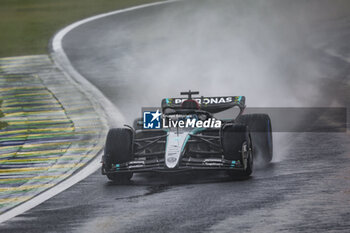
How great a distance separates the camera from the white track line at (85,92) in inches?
419

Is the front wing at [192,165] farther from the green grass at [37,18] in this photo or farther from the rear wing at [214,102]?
the green grass at [37,18]

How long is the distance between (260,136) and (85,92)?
9.45 m

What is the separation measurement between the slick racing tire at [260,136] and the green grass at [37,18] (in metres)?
15.9

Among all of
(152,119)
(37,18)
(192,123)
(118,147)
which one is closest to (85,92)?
(152,119)

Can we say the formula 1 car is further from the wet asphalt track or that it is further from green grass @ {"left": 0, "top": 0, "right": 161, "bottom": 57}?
green grass @ {"left": 0, "top": 0, "right": 161, "bottom": 57}

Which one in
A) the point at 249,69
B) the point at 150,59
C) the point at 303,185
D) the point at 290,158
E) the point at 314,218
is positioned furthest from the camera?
the point at 150,59

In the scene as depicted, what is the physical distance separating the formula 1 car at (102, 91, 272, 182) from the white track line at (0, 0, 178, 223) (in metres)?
0.84

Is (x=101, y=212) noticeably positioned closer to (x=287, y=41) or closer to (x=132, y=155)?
(x=132, y=155)

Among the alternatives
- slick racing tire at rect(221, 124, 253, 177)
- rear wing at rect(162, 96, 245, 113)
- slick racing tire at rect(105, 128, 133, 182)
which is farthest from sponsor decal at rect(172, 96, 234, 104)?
slick racing tire at rect(221, 124, 253, 177)

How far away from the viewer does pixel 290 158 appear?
1341 cm

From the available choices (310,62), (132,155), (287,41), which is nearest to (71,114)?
(132,155)

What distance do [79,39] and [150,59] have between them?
4.54 meters

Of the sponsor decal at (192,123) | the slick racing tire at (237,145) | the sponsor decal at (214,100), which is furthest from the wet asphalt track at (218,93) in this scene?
the sponsor decal at (214,100)

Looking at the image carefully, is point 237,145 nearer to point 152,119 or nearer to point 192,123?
point 192,123
